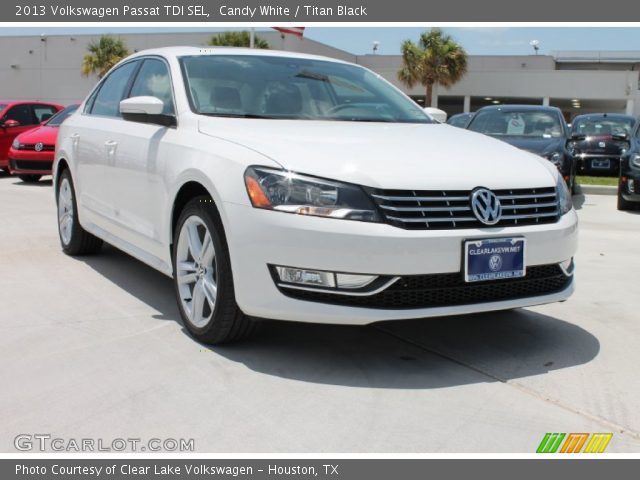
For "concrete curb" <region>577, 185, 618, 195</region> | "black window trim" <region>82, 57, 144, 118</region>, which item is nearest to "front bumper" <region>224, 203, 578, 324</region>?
"black window trim" <region>82, 57, 144, 118</region>

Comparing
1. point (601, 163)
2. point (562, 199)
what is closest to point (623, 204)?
point (601, 163)

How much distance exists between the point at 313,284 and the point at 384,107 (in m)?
1.85

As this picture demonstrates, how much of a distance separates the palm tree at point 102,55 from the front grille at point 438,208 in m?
36.6

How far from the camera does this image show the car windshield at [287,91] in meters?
4.47

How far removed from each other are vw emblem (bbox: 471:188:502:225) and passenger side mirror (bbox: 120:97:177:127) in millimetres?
1769

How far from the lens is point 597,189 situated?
1255 cm

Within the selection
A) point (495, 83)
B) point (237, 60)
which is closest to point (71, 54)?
point (495, 83)

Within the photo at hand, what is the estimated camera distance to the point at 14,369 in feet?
11.9

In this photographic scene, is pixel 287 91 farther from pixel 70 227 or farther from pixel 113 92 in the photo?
pixel 70 227

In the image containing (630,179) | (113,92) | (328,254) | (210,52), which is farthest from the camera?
(630,179)

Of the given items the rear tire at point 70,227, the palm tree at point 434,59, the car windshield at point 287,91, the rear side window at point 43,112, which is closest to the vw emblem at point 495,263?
the car windshield at point 287,91

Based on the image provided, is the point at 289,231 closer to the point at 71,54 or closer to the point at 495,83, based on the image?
the point at 495,83

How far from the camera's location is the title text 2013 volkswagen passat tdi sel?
135 inches

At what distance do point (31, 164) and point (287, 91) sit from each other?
31.0 ft
